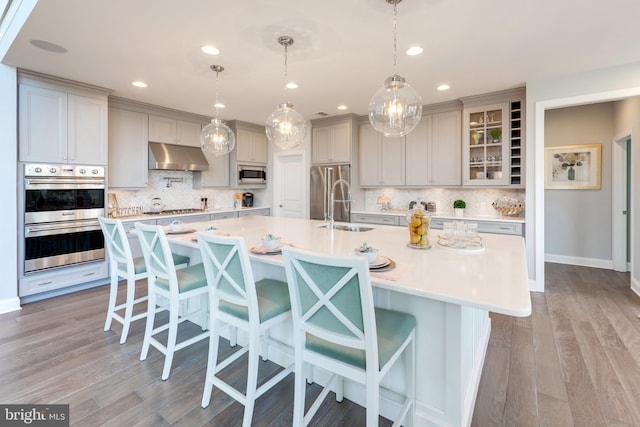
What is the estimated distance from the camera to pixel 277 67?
3.33 metres

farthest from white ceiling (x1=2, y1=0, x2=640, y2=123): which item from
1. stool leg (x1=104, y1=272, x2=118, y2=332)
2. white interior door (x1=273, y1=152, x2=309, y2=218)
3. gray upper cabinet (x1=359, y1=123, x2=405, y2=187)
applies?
white interior door (x1=273, y1=152, x2=309, y2=218)

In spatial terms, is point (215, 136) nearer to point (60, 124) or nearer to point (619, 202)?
point (60, 124)

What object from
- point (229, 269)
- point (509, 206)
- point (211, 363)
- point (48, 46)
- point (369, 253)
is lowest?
point (211, 363)

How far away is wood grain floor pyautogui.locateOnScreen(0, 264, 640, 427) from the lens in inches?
69.8

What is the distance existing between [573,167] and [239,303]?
5.80m

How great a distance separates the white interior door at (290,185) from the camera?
6141 mm

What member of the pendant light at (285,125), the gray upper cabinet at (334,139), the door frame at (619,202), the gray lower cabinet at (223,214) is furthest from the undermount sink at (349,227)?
the door frame at (619,202)

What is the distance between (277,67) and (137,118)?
8.78 feet

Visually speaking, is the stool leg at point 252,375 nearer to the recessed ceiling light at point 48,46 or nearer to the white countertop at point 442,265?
the white countertop at point 442,265

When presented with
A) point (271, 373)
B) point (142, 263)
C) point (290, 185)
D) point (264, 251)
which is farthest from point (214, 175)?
point (271, 373)

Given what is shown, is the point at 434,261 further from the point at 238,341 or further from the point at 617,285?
the point at 617,285

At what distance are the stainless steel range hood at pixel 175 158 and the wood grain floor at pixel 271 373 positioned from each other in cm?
242

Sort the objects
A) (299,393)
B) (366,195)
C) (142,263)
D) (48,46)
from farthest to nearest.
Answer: (366,195) → (48,46) → (142,263) → (299,393)

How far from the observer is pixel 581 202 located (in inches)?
196
